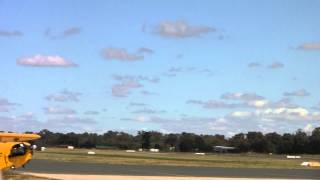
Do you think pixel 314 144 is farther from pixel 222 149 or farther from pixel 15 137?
pixel 15 137

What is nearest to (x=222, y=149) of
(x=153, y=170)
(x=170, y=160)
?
(x=170, y=160)

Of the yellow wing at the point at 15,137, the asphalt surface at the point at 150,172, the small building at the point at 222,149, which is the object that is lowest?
the asphalt surface at the point at 150,172

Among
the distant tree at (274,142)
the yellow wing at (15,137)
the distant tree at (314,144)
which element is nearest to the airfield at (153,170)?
the yellow wing at (15,137)

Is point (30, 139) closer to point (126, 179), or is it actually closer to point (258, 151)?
point (126, 179)

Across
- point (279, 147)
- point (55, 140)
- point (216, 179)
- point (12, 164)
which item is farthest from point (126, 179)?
point (55, 140)

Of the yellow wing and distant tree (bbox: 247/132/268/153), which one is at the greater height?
distant tree (bbox: 247/132/268/153)

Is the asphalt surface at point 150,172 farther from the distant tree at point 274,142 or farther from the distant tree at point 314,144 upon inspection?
the distant tree at point 274,142

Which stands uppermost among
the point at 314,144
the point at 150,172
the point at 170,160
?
the point at 314,144

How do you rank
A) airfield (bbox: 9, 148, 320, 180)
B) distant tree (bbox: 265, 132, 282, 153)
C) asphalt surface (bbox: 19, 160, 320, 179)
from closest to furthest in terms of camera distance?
airfield (bbox: 9, 148, 320, 180), asphalt surface (bbox: 19, 160, 320, 179), distant tree (bbox: 265, 132, 282, 153)

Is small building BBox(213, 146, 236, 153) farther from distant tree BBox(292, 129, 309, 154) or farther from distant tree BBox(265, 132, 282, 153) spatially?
distant tree BBox(292, 129, 309, 154)

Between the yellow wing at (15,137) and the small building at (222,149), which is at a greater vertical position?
the small building at (222,149)

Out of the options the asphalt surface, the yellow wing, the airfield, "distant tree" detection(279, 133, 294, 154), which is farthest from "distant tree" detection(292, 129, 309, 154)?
the yellow wing

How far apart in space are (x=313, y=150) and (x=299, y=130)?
66.7 ft

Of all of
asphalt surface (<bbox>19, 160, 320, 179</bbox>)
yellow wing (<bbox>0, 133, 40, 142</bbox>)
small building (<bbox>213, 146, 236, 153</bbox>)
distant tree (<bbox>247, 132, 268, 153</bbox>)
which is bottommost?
asphalt surface (<bbox>19, 160, 320, 179</bbox>)
